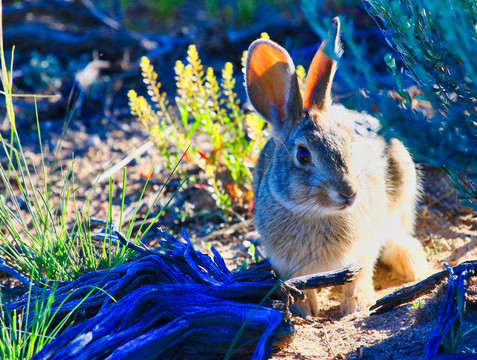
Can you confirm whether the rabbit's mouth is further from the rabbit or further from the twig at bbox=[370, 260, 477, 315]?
the twig at bbox=[370, 260, 477, 315]

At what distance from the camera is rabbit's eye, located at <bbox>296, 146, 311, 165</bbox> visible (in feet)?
11.5

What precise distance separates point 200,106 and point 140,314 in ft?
7.43

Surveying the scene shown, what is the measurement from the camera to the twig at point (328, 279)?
3.04 m

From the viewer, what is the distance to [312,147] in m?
3.46

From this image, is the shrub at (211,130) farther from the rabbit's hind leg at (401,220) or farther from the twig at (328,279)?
the twig at (328,279)

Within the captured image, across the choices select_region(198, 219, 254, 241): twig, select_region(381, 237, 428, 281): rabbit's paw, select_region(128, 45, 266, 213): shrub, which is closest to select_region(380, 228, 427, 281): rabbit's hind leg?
select_region(381, 237, 428, 281): rabbit's paw

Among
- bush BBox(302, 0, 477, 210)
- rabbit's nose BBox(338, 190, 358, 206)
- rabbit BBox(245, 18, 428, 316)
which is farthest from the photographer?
rabbit BBox(245, 18, 428, 316)

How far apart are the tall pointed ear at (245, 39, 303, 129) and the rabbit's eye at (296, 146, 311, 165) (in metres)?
0.39

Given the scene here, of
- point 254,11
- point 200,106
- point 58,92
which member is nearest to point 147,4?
point 254,11

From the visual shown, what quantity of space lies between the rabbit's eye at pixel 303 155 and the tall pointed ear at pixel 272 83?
0.39m

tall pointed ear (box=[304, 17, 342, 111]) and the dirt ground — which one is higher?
tall pointed ear (box=[304, 17, 342, 111])

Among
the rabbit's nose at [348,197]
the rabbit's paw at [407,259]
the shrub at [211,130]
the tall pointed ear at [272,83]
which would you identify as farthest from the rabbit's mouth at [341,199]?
the shrub at [211,130]

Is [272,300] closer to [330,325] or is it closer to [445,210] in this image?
[330,325]

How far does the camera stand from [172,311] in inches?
109
